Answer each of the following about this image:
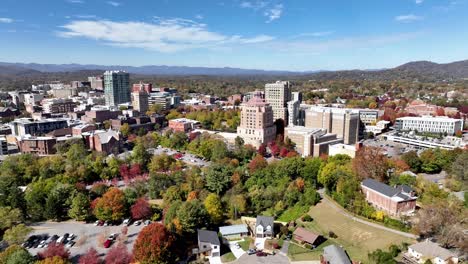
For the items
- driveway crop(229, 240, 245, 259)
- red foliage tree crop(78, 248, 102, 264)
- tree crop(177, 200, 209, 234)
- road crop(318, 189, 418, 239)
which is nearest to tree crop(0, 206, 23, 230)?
red foliage tree crop(78, 248, 102, 264)

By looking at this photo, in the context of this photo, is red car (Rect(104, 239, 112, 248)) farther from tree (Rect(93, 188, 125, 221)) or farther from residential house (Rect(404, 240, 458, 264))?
residential house (Rect(404, 240, 458, 264))

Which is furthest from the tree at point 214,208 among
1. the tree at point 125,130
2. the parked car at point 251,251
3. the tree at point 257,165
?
the tree at point 125,130

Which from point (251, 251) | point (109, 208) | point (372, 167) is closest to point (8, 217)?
point (109, 208)

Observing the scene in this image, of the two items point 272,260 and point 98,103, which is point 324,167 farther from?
point 98,103

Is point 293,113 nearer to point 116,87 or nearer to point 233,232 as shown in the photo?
point 233,232

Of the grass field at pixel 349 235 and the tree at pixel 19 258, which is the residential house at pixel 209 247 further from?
the tree at pixel 19 258

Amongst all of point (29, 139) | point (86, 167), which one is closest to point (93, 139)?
point (29, 139)
